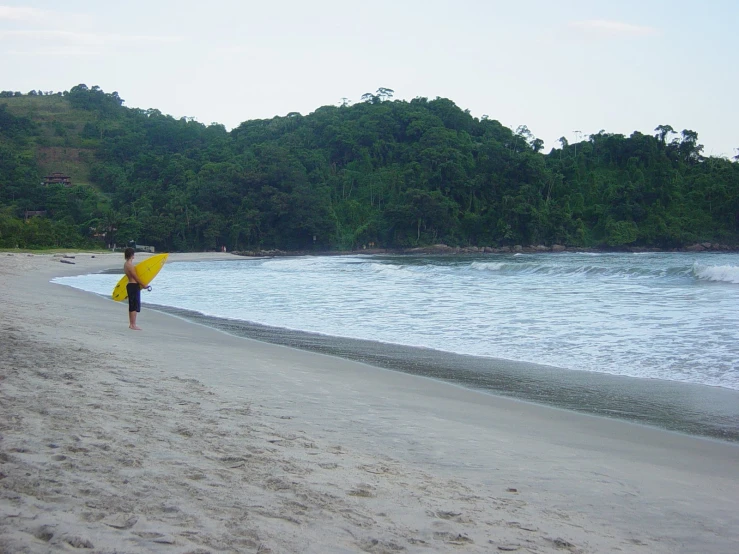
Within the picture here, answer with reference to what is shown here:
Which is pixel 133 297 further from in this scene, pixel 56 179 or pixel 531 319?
pixel 56 179

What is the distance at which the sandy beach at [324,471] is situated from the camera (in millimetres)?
2543

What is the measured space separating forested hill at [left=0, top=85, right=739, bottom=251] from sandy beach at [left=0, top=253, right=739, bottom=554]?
60957mm

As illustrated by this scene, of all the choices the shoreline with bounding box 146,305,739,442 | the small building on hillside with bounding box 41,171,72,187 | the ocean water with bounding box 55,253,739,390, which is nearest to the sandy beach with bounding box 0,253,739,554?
the shoreline with bounding box 146,305,739,442

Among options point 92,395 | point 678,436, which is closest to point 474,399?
point 678,436

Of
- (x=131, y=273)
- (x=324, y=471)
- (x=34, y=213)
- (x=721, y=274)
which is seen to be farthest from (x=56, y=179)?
(x=324, y=471)

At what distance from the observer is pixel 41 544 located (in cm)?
221

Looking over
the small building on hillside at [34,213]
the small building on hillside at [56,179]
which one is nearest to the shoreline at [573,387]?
the small building on hillside at [34,213]

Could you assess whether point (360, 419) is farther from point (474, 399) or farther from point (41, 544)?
point (41, 544)

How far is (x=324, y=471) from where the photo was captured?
11.0 ft

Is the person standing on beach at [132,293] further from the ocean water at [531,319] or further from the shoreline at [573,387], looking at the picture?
the ocean water at [531,319]

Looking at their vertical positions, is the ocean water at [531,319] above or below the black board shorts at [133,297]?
below

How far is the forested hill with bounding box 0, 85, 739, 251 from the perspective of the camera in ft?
242

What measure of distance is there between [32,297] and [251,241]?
64.7 meters

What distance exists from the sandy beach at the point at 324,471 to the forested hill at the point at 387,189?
200ft
